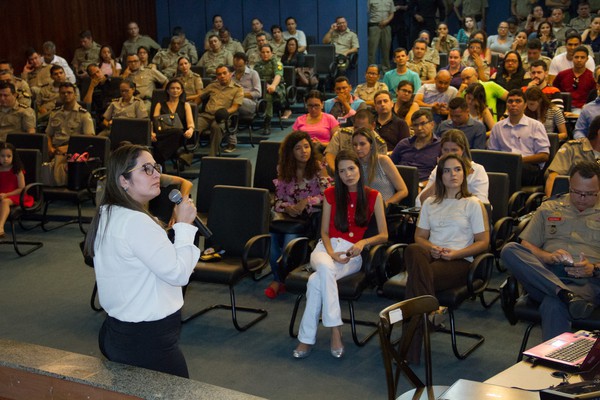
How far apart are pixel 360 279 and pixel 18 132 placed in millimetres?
4796

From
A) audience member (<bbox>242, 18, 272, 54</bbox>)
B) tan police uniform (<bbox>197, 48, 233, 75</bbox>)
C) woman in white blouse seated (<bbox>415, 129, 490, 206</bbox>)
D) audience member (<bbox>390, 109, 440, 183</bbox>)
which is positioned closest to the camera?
woman in white blouse seated (<bbox>415, 129, 490, 206</bbox>)

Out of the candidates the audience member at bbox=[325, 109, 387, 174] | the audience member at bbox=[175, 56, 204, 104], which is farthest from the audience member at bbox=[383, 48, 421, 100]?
the audience member at bbox=[325, 109, 387, 174]

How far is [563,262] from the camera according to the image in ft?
14.3

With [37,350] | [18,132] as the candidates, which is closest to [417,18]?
[18,132]

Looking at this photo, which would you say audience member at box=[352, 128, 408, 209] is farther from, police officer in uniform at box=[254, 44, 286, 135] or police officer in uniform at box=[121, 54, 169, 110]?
police officer in uniform at box=[121, 54, 169, 110]

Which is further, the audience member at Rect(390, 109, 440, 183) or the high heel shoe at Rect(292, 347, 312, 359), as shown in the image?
the audience member at Rect(390, 109, 440, 183)

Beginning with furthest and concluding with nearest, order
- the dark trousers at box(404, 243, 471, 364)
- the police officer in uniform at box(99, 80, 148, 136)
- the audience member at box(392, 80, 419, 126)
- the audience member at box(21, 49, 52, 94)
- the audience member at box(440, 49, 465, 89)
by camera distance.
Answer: the audience member at box(21, 49, 52, 94), the audience member at box(440, 49, 465, 89), the police officer in uniform at box(99, 80, 148, 136), the audience member at box(392, 80, 419, 126), the dark trousers at box(404, 243, 471, 364)

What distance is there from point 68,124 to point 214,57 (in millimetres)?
4356

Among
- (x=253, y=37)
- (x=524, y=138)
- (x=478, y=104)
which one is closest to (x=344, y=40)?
(x=253, y=37)

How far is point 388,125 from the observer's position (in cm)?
717

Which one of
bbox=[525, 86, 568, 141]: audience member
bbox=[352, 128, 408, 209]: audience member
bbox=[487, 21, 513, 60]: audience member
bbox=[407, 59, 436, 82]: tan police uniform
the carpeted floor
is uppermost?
bbox=[487, 21, 513, 60]: audience member

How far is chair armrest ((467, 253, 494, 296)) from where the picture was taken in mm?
4535

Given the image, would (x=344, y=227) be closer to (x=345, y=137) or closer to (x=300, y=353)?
(x=300, y=353)

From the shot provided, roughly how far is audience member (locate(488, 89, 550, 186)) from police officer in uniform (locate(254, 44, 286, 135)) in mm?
4406
